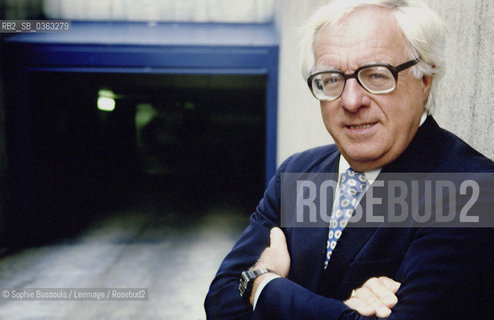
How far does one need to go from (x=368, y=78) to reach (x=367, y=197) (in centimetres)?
36

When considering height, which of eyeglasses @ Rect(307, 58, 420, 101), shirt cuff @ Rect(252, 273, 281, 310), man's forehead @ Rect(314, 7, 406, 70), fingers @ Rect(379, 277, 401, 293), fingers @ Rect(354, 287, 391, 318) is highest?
man's forehead @ Rect(314, 7, 406, 70)

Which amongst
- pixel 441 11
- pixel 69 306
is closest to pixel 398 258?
pixel 441 11

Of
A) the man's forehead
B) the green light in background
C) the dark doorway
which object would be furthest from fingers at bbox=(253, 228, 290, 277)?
the green light in background

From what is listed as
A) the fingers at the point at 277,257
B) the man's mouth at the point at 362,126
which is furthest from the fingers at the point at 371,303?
the man's mouth at the point at 362,126

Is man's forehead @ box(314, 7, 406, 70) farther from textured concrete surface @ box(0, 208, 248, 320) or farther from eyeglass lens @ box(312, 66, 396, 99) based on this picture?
textured concrete surface @ box(0, 208, 248, 320)

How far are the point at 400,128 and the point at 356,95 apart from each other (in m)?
0.16

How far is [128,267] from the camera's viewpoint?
5289mm

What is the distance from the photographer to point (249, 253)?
1.49 m

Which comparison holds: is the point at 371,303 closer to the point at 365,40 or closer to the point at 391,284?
the point at 391,284

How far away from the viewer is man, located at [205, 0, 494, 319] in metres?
0.95

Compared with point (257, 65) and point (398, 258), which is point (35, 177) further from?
point (398, 258)

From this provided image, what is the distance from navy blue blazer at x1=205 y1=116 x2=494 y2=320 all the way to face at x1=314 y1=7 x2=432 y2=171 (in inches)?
2.6

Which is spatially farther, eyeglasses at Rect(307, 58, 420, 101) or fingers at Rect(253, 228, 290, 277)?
fingers at Rect(253, 228, 290, 277)

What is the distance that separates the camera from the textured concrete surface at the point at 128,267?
411 cm
